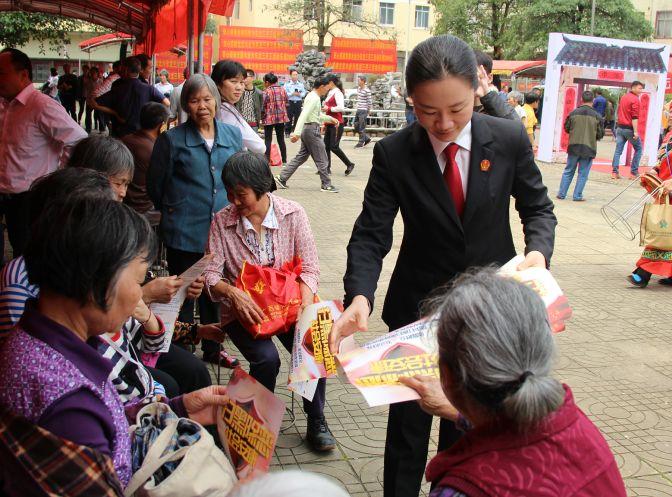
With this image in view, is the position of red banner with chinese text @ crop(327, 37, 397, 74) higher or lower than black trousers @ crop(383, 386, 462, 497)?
higher

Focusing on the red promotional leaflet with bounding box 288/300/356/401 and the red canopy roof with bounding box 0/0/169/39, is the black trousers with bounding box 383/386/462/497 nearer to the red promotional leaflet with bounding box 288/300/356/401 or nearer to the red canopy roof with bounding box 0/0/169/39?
the red promotional leaflet with bounding box 288/300/356/401

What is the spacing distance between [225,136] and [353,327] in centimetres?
247

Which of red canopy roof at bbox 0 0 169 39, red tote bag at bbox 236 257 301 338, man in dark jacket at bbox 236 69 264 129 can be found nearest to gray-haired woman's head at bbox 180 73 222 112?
red tote bag at bbox 236 257 301 338

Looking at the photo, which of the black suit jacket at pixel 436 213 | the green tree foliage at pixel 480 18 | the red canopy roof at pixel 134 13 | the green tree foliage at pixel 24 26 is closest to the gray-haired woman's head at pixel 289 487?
the black suit jacket at pixel 436 213

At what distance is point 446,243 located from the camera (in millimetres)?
2617

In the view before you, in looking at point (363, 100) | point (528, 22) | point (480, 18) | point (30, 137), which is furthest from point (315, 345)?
point (480, 18)

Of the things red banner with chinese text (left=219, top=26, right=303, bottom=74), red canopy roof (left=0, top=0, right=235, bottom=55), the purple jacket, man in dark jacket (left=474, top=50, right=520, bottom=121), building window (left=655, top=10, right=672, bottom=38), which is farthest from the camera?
building window (left=655, top=10, right=672, bottom=38)

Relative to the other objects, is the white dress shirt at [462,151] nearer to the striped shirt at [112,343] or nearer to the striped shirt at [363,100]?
the striped shirt at [112,343]

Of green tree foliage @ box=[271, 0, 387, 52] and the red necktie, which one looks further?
green tree foliage @ box=[271, 0, 387, 52]

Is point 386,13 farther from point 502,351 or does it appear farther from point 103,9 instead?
point 502,351

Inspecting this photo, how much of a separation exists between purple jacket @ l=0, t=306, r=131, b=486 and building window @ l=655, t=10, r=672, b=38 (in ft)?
154

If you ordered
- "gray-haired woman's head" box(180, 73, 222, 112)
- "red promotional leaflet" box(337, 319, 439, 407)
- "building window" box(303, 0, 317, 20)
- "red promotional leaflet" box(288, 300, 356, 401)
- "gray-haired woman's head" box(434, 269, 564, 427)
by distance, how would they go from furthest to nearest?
"building window" box(303, 0, 317, 20) < "gray-haired woman's head" box(180, 73, 222, 112) < "red promotional leaflet" box(288, 300, 356, 401) < "red promotional leaflet" box(337, 319, 439, 407) < "gray-haired woman's head" box(434, 269, 564, 427)

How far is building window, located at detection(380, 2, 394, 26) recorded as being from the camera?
47906mm

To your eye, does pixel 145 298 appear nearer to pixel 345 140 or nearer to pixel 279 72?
pixel 345 140
